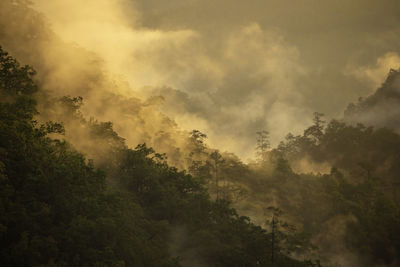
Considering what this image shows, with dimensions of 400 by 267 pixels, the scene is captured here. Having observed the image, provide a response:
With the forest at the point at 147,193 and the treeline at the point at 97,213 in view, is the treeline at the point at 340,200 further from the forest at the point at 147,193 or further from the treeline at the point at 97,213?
the treeline at the point at 97,213

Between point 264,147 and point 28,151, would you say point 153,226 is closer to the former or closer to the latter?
point 28,151

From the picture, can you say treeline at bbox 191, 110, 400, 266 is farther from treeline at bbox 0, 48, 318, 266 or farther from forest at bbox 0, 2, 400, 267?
treeline at bbox 0, 48, 318, 266

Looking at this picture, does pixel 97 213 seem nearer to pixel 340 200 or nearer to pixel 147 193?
pixel 147 193

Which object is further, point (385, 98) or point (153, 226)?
point (385, 98)

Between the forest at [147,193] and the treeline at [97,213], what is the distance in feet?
0.34

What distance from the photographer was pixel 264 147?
107 meters

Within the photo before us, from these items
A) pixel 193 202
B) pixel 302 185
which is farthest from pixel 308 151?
pixel 193 202

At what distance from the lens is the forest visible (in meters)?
23.8

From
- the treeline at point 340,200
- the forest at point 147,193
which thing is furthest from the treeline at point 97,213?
the treeline at point 340,200

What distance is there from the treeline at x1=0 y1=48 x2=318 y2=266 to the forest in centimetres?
10

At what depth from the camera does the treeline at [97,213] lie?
21703 mm

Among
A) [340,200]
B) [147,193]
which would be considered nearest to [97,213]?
[147,193]

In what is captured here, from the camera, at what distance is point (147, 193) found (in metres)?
41.2

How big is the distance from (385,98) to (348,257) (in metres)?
93.6
